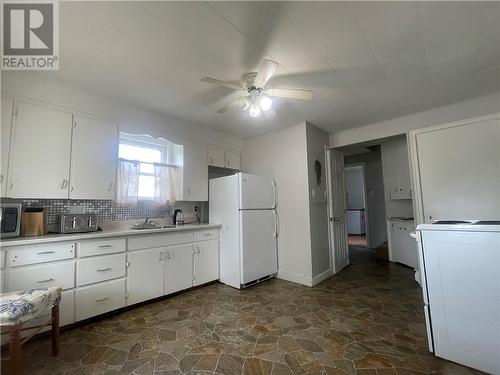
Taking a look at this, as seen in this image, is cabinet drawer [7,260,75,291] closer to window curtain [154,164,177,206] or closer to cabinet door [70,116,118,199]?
cabinet door [70,116,118,199]

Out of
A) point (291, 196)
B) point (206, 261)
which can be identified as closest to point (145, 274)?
point (206, 261)

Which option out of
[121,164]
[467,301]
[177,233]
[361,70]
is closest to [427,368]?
[467,301]

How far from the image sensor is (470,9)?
148 cm

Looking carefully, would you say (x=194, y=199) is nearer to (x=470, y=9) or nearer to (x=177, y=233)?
(x=177, y=233)

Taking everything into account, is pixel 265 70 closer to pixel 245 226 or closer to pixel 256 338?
pixel 245 226

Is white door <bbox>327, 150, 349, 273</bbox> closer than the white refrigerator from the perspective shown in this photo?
No

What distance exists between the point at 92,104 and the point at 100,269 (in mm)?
1825

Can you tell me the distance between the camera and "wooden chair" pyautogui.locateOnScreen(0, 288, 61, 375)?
1293mm

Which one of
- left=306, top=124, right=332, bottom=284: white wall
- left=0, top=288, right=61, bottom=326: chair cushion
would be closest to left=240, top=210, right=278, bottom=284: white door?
left=306, top=124, right=332, bottom=284: white wall

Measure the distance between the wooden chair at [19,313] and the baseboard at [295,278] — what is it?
2.72 m

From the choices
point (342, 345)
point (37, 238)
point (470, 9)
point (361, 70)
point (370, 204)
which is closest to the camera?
point (470, 9)

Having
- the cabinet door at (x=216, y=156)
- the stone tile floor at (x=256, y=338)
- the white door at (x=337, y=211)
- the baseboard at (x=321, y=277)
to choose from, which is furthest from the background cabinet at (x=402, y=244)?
the cabinet door at (x=216, y=156)

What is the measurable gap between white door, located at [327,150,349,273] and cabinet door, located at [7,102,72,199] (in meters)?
3.70

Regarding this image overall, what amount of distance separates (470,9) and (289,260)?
3.20 metres
